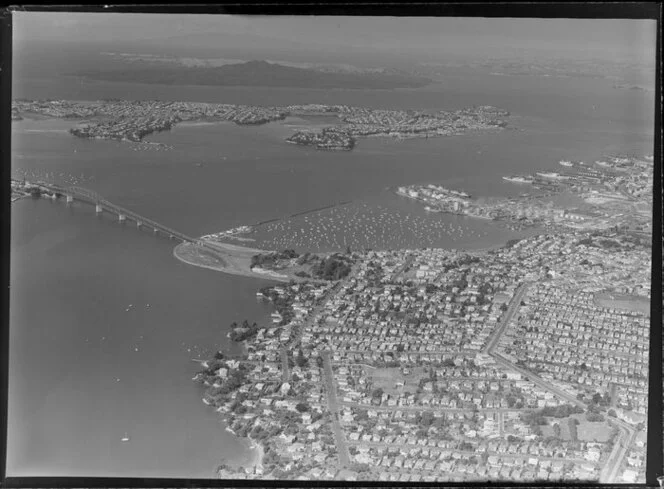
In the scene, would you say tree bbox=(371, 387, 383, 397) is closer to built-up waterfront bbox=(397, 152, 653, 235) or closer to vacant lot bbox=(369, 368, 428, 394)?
vacant lot bbox=(369, 368, 428, 394)

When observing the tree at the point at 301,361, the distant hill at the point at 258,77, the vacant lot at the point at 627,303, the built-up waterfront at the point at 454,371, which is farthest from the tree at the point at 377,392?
the distant hill at the point at 258,77

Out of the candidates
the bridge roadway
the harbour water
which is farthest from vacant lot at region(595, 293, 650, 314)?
the bridge roadway

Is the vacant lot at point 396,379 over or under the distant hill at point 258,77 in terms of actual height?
under

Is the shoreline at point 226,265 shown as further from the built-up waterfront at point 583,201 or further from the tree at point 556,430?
the tree at point 556,430

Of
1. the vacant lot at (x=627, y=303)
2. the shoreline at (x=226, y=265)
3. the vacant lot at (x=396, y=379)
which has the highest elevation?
the shoreline at (x=226, y=265)

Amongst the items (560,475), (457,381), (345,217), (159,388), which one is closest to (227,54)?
(345,217)

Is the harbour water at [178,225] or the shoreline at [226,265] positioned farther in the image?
the shoreline at [226,265]
